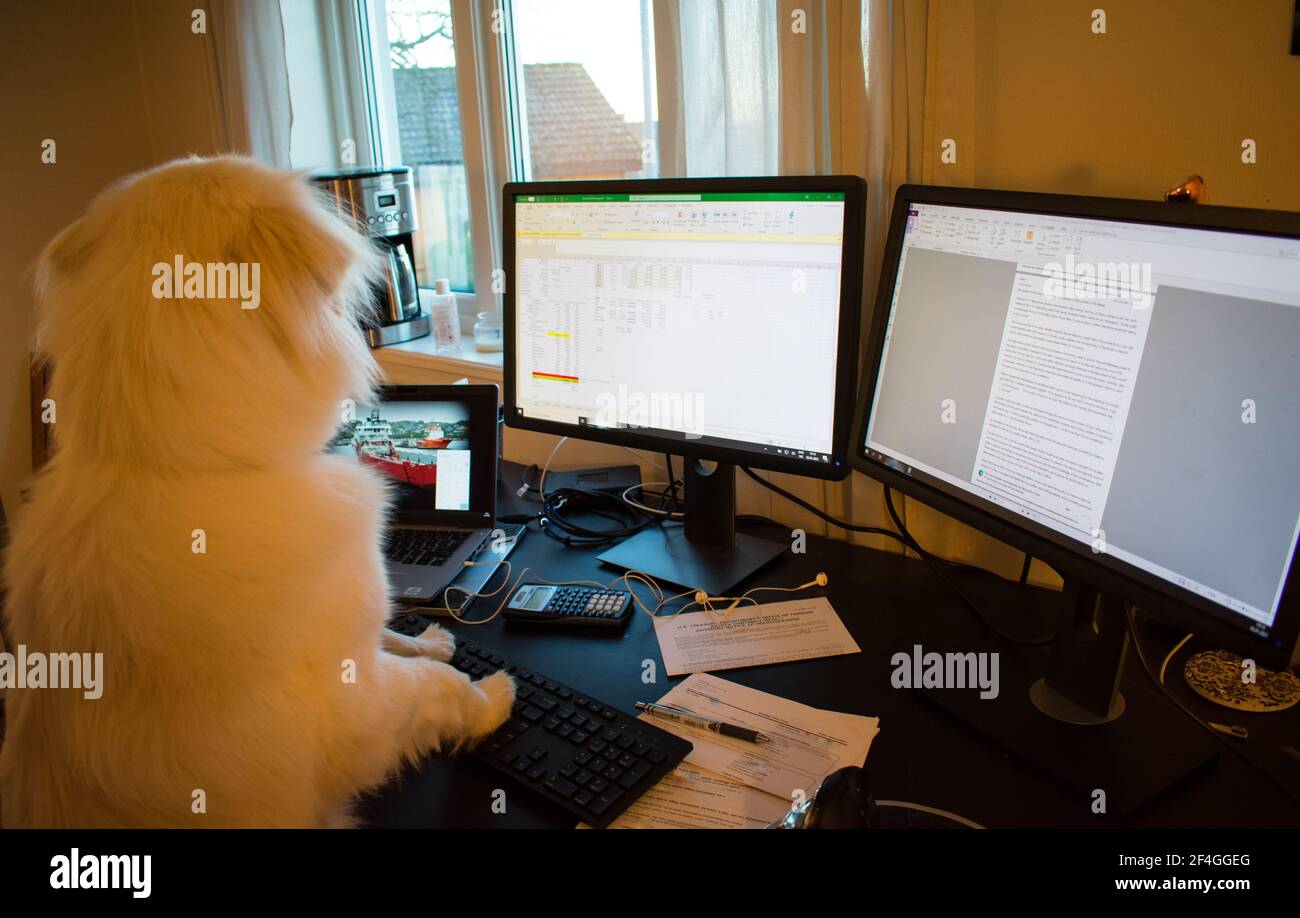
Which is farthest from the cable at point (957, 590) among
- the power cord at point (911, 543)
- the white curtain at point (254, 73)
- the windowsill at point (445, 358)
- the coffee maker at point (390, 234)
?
the white curtain at point (254, 73)

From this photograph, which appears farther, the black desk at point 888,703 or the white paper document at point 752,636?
the white paper document at point 752,636

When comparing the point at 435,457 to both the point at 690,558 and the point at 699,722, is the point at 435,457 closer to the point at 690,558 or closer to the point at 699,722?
the point at 690,558

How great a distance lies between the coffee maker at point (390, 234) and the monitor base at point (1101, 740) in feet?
5.44

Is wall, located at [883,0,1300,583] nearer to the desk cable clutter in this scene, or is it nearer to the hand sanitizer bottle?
the desk cable clutter

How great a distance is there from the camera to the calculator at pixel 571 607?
122cm

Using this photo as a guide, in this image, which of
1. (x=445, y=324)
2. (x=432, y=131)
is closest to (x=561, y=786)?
(x=445, y=324)

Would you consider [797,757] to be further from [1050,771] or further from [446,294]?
[446,294]

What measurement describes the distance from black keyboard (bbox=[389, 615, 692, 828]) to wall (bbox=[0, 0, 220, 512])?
2.20 metres

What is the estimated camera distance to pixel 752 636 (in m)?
1.18

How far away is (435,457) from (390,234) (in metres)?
0.94

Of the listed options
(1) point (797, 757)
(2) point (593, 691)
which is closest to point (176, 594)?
(2) point (593, 691)

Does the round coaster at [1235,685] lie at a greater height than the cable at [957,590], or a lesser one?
lesser

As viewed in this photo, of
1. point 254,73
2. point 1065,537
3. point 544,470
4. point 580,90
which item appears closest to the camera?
point 1065,537

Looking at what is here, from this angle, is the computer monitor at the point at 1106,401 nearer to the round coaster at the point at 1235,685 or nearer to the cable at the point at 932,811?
the round coaster at the point at 1235,685
